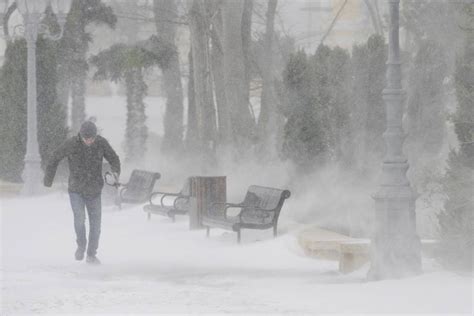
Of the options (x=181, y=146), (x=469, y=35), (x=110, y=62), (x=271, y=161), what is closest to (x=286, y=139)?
(x=271, y=161)

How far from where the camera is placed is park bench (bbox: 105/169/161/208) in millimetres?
24344

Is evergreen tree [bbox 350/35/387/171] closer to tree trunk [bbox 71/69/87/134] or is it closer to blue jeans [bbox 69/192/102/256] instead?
blue jeans [bbox 69/192/102/256]

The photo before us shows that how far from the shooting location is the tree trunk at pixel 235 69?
29.7 m

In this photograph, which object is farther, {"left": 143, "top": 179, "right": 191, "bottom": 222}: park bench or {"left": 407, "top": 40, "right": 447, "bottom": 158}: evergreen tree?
{"left": 407, "top": 40, "right": 447, "bottom": 158}: evergreen tree

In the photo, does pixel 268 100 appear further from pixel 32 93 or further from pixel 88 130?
pixel 88 130

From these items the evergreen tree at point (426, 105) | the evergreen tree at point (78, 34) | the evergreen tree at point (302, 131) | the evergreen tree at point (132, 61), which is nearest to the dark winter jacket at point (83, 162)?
the evergreen tree at point (302, 131)

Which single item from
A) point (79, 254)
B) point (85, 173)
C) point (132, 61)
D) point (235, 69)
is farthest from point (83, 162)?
point (132, 61)

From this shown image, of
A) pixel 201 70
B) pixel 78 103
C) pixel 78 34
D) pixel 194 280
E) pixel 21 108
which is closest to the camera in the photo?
pixel 194 280

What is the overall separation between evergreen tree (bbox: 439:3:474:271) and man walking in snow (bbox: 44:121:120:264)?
4.33m

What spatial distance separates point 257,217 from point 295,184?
5466 mm

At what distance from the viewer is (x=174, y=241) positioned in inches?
746

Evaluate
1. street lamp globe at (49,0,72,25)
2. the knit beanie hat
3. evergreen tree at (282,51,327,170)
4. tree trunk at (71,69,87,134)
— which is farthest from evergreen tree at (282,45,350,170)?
tree trunk at (71,69,87,134)

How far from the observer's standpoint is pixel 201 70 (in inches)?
1260

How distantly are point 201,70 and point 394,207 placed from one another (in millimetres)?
18567
